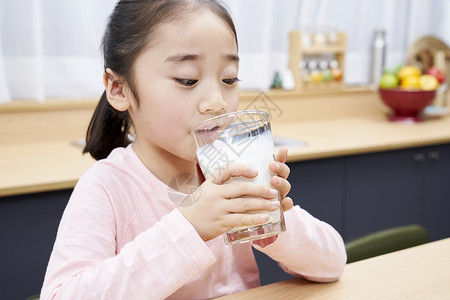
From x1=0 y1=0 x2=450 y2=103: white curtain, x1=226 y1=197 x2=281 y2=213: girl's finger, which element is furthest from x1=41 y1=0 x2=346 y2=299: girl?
x1=0 y1=0 x2=450 y2=103: white curtain

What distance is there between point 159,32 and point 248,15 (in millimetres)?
1739

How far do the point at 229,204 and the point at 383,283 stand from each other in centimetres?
31

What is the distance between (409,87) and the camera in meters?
2.55

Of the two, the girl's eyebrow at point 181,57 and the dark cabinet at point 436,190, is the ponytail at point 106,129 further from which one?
the dark cabinet at point 436,190

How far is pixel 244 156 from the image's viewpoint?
0.65m

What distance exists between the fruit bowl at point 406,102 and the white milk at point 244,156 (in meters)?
2.02

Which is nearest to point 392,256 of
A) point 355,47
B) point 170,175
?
point 170,175

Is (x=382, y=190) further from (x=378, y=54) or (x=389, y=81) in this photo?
(x=378, y=54)

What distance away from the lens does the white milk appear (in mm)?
644

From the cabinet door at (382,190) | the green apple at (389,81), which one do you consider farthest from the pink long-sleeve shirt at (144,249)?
the green apple at (389,81)

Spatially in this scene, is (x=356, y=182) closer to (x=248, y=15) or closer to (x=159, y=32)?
(x=248, y=15)

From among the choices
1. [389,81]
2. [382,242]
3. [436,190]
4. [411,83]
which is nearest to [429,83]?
[411,83]

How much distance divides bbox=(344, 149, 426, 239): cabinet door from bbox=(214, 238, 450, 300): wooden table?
118 cm

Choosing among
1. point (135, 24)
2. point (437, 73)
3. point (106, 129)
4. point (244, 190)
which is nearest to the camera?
point (244, 190)
